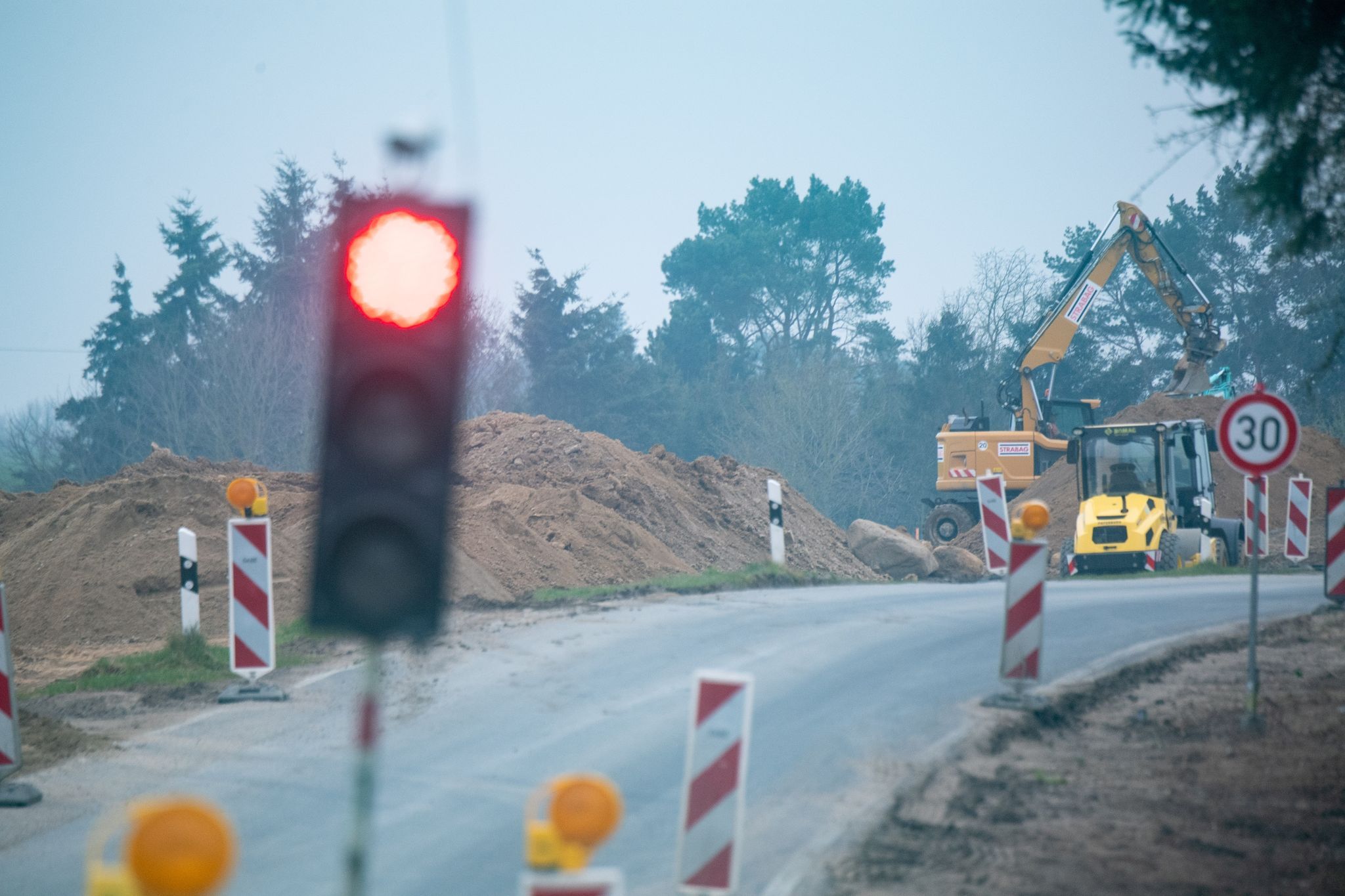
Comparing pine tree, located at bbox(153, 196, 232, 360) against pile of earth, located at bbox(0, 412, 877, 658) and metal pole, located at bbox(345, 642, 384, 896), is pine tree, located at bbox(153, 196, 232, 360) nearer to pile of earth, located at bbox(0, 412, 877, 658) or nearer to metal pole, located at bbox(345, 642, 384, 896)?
pile of earth, located at bbox(0, 412, 877, 658)

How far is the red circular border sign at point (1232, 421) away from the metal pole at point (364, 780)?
8593mm

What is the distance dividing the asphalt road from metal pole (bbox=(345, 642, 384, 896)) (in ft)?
11.0

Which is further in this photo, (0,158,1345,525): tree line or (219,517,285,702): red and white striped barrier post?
(0,158,1345,525): tree line

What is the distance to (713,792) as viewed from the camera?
5.50m

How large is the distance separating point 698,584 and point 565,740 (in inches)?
336

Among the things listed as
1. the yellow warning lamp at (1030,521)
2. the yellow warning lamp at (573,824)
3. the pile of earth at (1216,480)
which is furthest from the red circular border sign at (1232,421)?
the pile of earth at (1216,480)

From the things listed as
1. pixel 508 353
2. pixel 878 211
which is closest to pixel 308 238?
pixel 508 353

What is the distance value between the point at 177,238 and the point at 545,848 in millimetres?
Result: 55772

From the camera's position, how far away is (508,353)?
181 ft

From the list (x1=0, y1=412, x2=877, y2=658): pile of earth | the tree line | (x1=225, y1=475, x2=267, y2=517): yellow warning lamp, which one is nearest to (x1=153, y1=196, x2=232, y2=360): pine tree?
the tree line

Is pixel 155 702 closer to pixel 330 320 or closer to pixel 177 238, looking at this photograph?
pixel 330 320

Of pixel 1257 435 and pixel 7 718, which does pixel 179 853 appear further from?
pixel 1257 435

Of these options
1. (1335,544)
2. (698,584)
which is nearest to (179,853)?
(698,584)

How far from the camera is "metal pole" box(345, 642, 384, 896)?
284 centimetres
